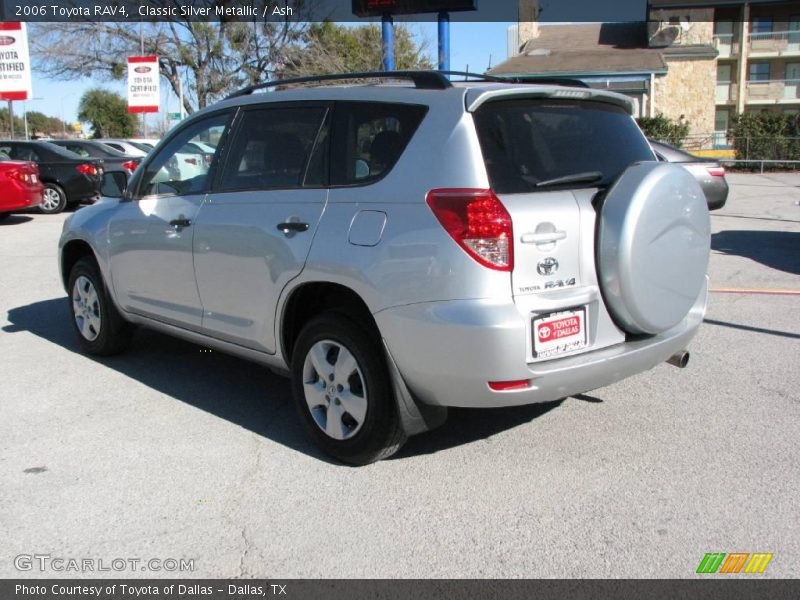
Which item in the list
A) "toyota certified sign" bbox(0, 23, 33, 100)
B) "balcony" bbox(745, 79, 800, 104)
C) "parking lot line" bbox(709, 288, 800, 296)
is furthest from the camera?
"balcony" bbox(745, 79, 800, 104)

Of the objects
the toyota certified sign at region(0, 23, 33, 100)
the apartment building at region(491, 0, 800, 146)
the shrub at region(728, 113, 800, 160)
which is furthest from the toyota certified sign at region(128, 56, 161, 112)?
the shrub at region(728, 113, 800, 160)

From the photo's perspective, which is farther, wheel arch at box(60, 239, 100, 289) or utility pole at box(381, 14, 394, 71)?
utility pole at box(381, 14, 394, 71)

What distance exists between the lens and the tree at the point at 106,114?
66.1 meters

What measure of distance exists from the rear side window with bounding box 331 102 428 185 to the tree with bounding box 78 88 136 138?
66511 mm

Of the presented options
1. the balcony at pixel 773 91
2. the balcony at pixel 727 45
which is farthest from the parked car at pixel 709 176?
the balcony at pixel 773 91

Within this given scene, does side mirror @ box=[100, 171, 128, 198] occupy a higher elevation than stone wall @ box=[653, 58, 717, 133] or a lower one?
lower

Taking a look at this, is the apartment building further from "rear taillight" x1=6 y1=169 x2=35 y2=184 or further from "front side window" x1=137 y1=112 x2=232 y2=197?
"front side window" x1=137 y1=112 x2=232 y2=197

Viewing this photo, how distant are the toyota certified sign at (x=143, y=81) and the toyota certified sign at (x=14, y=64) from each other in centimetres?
348

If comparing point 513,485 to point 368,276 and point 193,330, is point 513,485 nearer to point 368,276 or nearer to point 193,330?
point 368,276

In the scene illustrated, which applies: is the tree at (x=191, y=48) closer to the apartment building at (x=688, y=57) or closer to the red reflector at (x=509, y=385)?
the apartment building at (x=688, y=57)

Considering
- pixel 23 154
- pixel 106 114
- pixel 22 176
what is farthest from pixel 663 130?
pixel 106 114

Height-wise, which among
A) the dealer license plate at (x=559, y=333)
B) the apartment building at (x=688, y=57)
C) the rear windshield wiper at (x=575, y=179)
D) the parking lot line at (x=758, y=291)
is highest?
the apartment building at (x=688, y=57)

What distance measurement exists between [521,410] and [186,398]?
7.10 ft

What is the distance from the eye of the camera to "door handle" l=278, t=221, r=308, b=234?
4.07m
